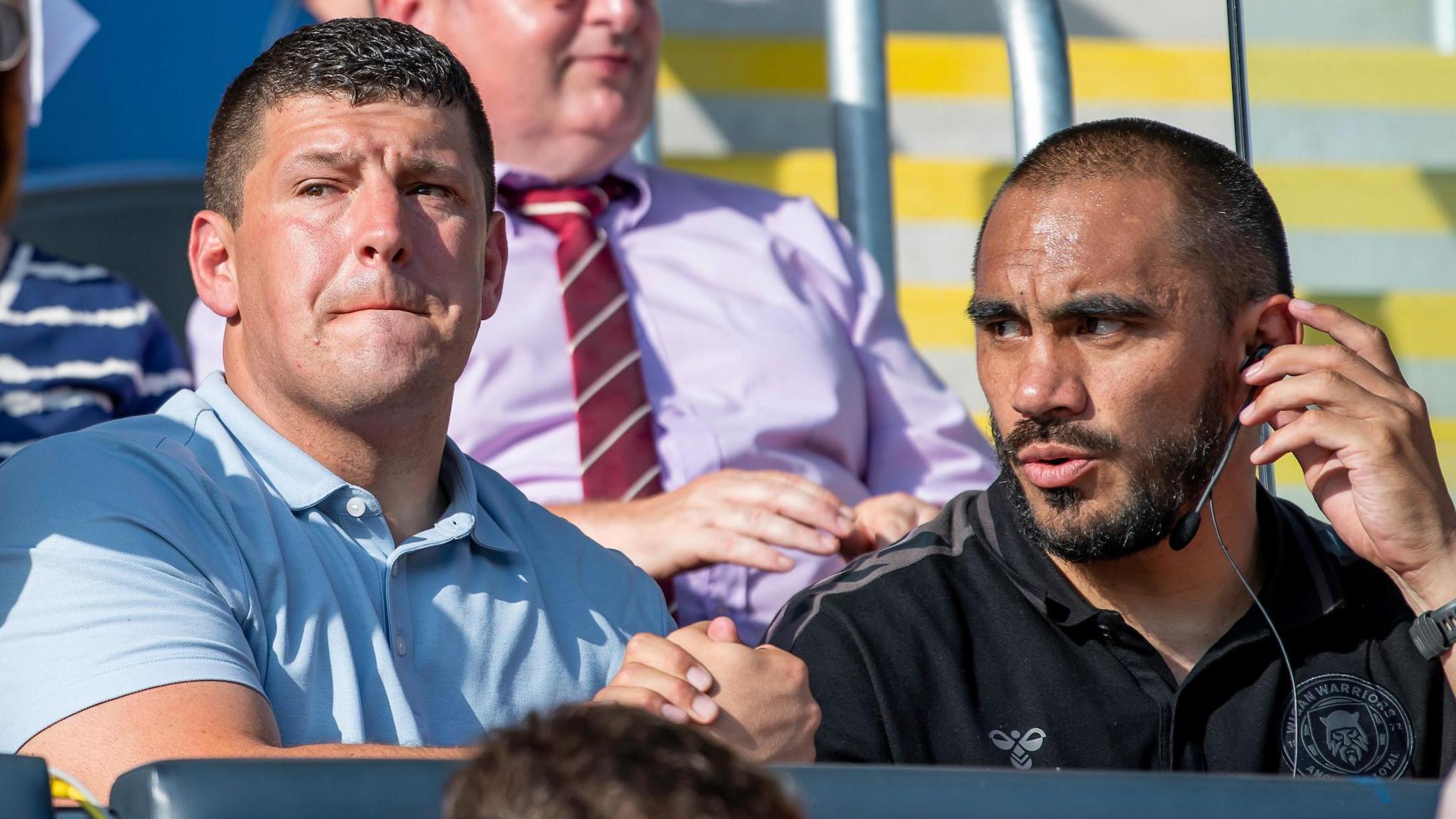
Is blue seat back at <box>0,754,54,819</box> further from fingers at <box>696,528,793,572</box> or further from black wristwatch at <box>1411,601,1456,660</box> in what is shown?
black wristwatch at <box>1411,601,1456,660</box>

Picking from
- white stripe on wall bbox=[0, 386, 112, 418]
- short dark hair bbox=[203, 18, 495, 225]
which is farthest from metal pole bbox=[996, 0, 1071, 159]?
white stripe on wall bbox=[0, 386, 112, 418]

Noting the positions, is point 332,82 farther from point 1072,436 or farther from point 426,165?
point 1072,436

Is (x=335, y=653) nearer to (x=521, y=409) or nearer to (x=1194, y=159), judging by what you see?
(x=521, y=409)

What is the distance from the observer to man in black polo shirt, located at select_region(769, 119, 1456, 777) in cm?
190

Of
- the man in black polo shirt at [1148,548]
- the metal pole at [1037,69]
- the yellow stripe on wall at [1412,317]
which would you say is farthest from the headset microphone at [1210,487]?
the metal pole at [1037,69]

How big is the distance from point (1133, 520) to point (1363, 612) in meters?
0.32

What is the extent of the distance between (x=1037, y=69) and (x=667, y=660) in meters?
1.46

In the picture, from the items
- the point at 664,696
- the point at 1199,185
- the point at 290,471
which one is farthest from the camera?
the point at 1199,185

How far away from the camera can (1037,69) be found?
8.97 ft

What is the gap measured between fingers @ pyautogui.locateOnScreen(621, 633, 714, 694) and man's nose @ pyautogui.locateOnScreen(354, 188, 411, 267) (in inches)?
18.6

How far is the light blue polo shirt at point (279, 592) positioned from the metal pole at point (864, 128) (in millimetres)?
1170

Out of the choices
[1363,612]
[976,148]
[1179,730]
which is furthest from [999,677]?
[976,148]

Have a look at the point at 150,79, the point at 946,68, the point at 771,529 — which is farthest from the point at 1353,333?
the point at 150,79

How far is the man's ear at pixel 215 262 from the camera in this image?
1.87 m
